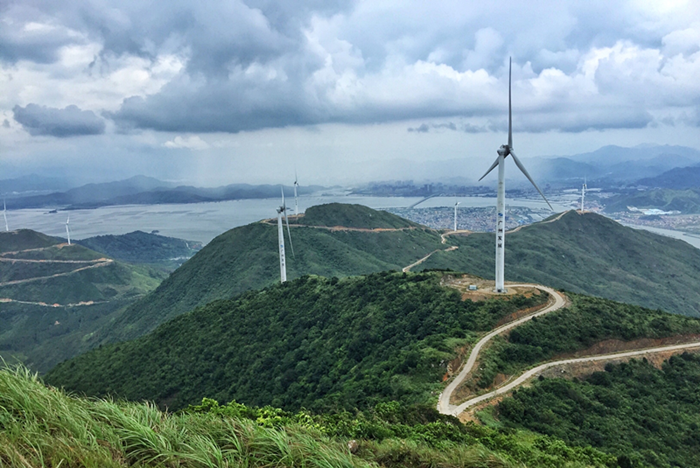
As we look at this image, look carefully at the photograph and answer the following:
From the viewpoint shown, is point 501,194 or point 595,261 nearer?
point 501,194

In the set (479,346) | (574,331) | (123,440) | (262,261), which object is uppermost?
(123,440)

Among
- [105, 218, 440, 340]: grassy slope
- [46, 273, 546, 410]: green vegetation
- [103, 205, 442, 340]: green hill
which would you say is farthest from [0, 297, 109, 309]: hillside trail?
[46, 273, 546, 410]: green vegetation

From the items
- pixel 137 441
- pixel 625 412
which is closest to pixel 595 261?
pixel 625 412

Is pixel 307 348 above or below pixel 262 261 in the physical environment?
above

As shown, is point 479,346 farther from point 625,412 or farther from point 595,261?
point 595,261

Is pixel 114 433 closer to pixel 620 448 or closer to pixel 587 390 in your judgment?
pixel 620 448

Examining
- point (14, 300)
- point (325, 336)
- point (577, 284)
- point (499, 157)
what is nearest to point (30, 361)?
point (14, 300)

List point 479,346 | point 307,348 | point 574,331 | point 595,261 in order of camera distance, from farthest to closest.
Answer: point 595,261 < point 307,348 < point 574,331 < point 479,346
